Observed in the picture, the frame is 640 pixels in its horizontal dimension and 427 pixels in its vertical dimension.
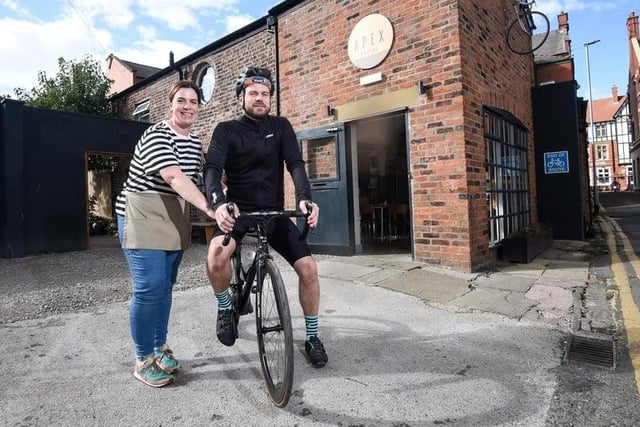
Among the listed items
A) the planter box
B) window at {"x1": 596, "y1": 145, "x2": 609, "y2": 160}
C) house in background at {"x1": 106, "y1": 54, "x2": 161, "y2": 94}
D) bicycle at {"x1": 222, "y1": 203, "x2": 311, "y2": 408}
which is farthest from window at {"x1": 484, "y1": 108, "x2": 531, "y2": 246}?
window at {"x1": 596, "y1": 145, "x2": 609, "y2": 160}

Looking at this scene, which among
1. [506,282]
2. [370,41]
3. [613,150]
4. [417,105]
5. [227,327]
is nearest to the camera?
[227,327]

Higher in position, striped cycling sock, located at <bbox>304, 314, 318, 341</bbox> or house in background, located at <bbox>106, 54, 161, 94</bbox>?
house in background, located at <bbox>106, 54, 161, 94</bbox>

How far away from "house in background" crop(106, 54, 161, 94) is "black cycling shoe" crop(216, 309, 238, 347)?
19904 mm

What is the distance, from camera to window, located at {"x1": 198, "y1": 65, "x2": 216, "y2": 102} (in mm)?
10039

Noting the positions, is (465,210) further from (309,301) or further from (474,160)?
(309,301)

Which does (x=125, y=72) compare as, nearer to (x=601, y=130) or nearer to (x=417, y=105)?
(x=417, y=105)

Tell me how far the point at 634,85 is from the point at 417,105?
5111cm

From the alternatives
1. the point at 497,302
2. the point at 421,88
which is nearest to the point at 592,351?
the point at 497,302

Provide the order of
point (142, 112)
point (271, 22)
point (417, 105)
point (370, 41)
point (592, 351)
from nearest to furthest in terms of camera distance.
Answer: point (592, 351) → point (417, 105) → point (370, 41) → point (271, 22) → point (142, 112)

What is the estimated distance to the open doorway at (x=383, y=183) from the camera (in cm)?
909

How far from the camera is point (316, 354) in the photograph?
2525 mm

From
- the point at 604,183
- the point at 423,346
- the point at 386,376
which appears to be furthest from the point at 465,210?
the point at 604,183

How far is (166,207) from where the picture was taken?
7.72 ft

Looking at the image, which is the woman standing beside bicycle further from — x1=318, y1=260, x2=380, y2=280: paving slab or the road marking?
x1=318, y1=260, x2=380, y2=280: paving slab
